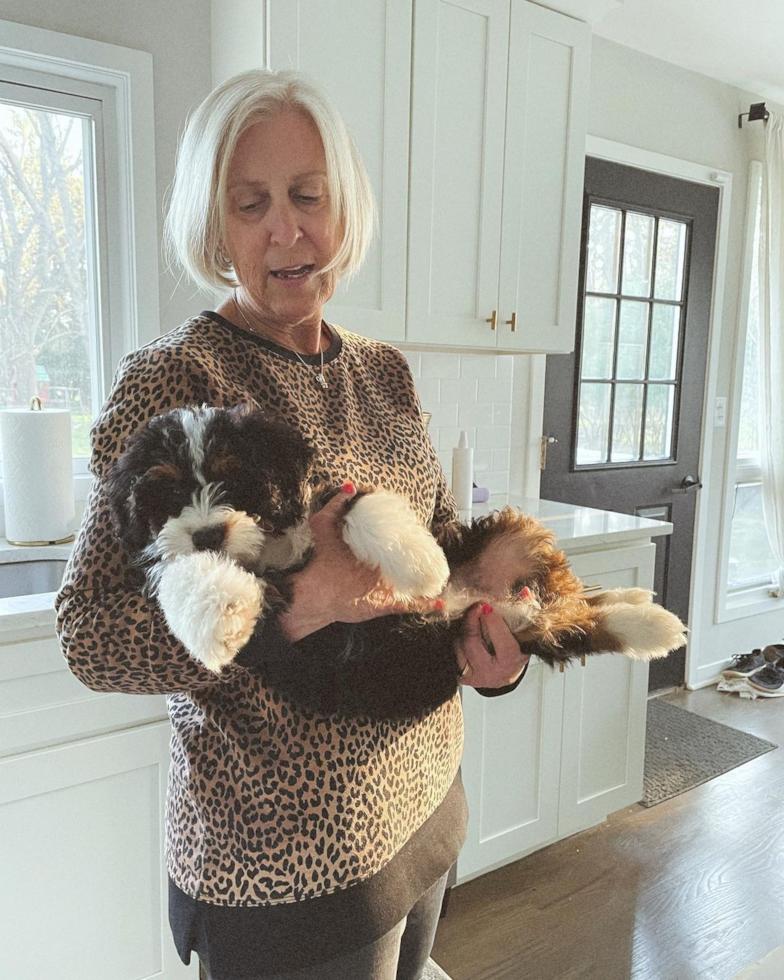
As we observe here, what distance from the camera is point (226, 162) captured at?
869 millimetres

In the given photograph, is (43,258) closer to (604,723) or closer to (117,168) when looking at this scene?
(117,168)

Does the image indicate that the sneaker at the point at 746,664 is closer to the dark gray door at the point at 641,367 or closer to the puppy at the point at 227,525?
the dark gray door at the point at 641,367

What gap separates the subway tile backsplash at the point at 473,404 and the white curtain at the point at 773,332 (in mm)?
1650

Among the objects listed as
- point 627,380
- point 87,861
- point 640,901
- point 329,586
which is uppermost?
point 627,380

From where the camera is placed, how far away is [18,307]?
78.5 inches

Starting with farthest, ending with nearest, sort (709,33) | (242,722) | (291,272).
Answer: (709,33) < (291,272) < (242,722)

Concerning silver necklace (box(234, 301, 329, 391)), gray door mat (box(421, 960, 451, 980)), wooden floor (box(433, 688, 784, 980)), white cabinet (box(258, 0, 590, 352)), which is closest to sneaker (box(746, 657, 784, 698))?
wooden floor (box(433, 688, 784, 980))

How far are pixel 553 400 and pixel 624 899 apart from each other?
1.78 metres

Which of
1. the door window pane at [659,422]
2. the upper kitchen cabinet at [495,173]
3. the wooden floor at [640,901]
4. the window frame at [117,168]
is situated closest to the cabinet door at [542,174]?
the upper kitchen cabinet at [495,173]

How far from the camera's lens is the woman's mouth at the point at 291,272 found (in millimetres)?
916

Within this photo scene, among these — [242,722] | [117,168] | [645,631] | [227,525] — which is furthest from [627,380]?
[227,525]

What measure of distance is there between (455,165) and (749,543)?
2.88m

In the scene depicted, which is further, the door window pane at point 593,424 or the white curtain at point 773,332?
the white curtain at point 773,332

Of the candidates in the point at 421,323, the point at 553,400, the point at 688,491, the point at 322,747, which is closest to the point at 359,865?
the point at 322,747
